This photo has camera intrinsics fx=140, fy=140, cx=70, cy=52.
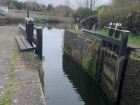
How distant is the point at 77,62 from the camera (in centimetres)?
1032

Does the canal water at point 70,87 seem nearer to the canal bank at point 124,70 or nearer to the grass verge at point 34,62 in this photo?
the canal bank at point 124,70

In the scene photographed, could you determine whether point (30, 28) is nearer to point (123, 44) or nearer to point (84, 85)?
point (84, 85)

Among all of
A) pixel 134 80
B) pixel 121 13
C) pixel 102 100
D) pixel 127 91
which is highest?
pixel 121 13

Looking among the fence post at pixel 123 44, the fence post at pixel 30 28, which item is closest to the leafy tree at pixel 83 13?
the fence post at pixel 30 28

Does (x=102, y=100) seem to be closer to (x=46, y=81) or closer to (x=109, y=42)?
(x=109, y=42)

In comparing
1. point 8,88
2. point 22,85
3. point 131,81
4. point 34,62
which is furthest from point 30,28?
point 131,81

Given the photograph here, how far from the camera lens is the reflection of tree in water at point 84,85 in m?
6.28

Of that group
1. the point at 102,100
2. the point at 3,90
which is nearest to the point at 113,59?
the point at 102,100

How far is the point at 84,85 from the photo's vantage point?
7586 millimetres

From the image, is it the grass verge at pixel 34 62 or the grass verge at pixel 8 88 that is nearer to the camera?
the grass verge at pixel 8 88

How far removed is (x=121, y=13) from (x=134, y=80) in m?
9.35

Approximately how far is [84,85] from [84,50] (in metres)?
2.35

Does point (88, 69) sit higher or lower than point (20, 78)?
lower

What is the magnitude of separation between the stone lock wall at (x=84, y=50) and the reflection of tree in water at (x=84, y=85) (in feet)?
1.31
